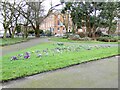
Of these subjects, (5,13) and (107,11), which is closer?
(107,11)

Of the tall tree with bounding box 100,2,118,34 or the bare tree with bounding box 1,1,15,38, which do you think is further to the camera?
the bare tree with bounding box 1,1,15,38

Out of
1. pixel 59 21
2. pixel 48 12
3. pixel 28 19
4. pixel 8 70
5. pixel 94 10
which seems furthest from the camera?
pixel 59 21

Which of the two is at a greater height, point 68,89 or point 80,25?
point 80,25

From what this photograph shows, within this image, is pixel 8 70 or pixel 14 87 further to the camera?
pixel 8 70

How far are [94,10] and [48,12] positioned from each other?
43.3 feet

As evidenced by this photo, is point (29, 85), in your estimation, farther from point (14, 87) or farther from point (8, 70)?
point (8, 70)

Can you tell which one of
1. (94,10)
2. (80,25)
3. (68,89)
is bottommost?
(68,89)

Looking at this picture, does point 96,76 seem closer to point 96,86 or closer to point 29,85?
point 96,86

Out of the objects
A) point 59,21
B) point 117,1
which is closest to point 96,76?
point 117,1

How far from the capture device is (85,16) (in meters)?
28.7

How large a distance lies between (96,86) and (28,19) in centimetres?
3256

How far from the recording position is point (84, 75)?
5.85m

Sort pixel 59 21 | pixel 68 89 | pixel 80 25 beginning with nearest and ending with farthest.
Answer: pixel 68 89
pixel 80 25
pixel 59 21

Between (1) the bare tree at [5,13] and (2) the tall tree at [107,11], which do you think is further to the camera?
(1) the bare tree at [5,13]
